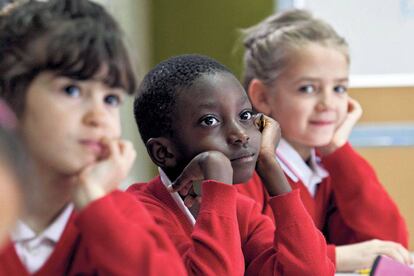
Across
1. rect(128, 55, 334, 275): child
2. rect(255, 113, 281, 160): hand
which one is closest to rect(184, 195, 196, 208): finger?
rect(128, 55, 334, 275): child

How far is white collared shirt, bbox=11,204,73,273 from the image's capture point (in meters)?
0.66

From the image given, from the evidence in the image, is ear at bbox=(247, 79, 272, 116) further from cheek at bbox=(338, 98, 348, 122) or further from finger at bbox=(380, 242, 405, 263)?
finger at bbox=(380, 242, 405, 263)

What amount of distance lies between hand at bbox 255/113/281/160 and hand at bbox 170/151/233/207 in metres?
0.10

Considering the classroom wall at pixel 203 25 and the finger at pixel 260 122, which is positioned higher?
the finger at pixel 260 122

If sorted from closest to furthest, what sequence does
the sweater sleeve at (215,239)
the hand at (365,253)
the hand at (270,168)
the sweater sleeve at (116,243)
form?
the sweater sleeve at (116,243) → the sweater sleeve at (215,239) → the hand at (270,168) → the hand at (365,253)

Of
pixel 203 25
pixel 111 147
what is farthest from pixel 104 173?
pixel 203 25

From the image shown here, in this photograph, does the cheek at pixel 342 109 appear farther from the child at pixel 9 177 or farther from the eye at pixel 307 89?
the child at pixel 9 177

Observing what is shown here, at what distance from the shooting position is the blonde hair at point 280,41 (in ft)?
4.38

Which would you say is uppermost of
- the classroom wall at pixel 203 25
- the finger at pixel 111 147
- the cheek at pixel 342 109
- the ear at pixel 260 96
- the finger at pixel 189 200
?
the finger at pixel 111 147

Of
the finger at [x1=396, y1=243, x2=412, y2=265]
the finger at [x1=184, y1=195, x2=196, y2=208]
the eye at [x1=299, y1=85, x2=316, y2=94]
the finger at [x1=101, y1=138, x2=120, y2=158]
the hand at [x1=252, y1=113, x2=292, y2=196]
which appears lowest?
the finger at [x1=396, y1=243, x2=412, y2=265]

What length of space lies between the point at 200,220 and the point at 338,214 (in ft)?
2.06

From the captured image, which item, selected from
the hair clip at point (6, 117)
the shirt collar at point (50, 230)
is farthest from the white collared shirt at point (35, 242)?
the hair clip at point (6, 117)

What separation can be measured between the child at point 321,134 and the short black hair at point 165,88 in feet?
1.44

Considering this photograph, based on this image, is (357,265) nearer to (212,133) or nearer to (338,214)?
(338,214)
